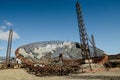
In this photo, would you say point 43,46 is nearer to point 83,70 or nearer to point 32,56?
point 32,56

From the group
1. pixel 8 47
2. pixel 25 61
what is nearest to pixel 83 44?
pixel 25 61

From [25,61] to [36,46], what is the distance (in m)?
6.91

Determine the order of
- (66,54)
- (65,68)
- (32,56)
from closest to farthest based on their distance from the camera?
(65,68)
(32,56)
(66,54)

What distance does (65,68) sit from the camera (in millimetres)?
24375

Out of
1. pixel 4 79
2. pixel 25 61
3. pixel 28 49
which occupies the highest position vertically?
pixel 28 49

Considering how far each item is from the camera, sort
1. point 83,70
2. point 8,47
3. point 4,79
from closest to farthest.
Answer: point 4,79 → point 83,70 → point 8,47

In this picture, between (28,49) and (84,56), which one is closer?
(28,49)

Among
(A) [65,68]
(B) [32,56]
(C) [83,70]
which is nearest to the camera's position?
(A) [65,68]

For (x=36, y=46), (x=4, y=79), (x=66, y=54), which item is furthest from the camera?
(x=66, y=54)

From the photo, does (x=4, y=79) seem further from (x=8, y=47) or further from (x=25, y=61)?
(x=8, y=47)

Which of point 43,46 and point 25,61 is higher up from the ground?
point 43,46

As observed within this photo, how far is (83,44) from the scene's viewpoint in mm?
35375

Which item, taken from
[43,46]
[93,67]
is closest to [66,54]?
[43,46]

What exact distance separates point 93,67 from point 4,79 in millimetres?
16100
